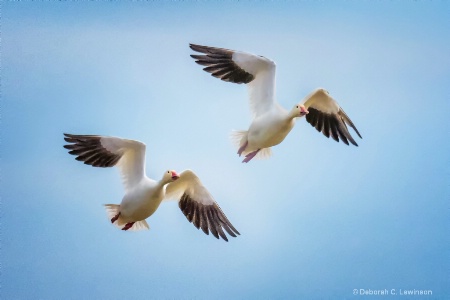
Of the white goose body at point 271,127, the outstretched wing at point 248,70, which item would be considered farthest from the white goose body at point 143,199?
the outstretched wing at point 248,70

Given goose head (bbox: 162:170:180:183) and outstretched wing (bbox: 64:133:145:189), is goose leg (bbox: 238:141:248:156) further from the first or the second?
outstretched wing (bbox: 64:133:145:189)

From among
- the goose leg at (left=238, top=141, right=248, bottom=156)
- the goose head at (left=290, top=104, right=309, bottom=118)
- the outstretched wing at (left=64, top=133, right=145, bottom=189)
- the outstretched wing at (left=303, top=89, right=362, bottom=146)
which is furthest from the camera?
the outstretched wing at (left=303, top=89, right=362, bottom=146)

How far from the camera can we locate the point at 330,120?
11883 mm

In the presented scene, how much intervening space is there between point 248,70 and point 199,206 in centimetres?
179

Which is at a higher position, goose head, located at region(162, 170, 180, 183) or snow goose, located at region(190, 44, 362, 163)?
snow goose, located at region(190, 44, 362, 163)

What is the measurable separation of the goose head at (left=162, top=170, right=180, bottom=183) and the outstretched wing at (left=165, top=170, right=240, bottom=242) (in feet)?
1.25

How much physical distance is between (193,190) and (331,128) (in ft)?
6.77

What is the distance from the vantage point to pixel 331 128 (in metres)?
11.9

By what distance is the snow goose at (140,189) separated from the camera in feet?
34.6

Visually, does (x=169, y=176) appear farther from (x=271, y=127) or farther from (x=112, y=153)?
(x=271, y=127)

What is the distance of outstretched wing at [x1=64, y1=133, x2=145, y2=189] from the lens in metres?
10.5

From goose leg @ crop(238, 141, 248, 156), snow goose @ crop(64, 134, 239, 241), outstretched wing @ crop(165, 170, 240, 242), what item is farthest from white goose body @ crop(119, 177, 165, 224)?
goose leg @ crop(238, 141, 248, 156)

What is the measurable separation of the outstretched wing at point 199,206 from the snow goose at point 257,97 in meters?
0.77

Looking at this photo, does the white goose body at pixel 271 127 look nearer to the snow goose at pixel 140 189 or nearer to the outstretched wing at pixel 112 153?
the snow goose at pixel 140 189
